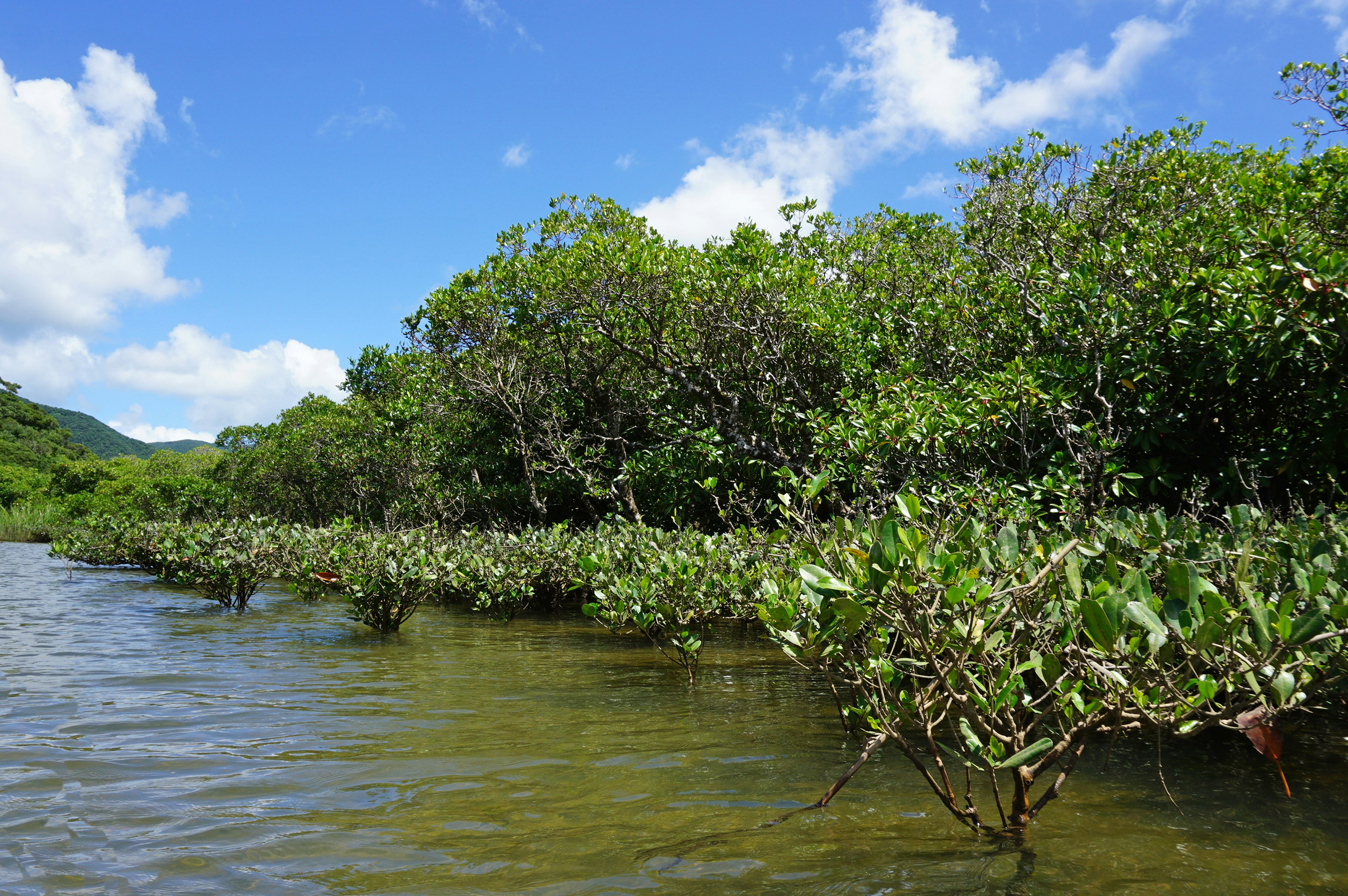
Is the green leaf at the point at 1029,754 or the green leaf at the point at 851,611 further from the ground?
the green leaf at the point at 851,611

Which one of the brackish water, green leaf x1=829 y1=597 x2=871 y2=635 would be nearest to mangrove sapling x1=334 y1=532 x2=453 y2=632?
the brackish water

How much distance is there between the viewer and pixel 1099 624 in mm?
2557

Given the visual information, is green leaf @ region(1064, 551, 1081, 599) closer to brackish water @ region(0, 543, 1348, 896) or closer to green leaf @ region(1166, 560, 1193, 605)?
green leaf @ region(1166, 560, 1193, 605)

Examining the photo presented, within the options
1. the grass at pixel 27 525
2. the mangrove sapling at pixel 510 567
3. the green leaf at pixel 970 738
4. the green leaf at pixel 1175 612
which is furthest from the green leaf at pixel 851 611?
the grass at pixel 27 525

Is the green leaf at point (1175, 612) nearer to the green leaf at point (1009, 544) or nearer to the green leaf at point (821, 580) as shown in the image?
the green leaf at point (1009, 544)

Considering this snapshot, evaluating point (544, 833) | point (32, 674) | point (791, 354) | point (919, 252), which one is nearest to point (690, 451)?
point (791, 354)

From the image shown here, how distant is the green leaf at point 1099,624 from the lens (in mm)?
2541

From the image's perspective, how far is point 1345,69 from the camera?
7.63 meters

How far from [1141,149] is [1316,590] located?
37.9 feet

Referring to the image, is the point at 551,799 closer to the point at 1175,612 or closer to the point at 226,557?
the point at 1175,612

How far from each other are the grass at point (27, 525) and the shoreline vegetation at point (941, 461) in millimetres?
30056

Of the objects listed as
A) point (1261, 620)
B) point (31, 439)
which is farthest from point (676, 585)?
point (31, 439)

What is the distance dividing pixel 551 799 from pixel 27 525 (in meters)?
50.4

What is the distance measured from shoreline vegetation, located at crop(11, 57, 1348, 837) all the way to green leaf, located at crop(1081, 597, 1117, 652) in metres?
0.02
